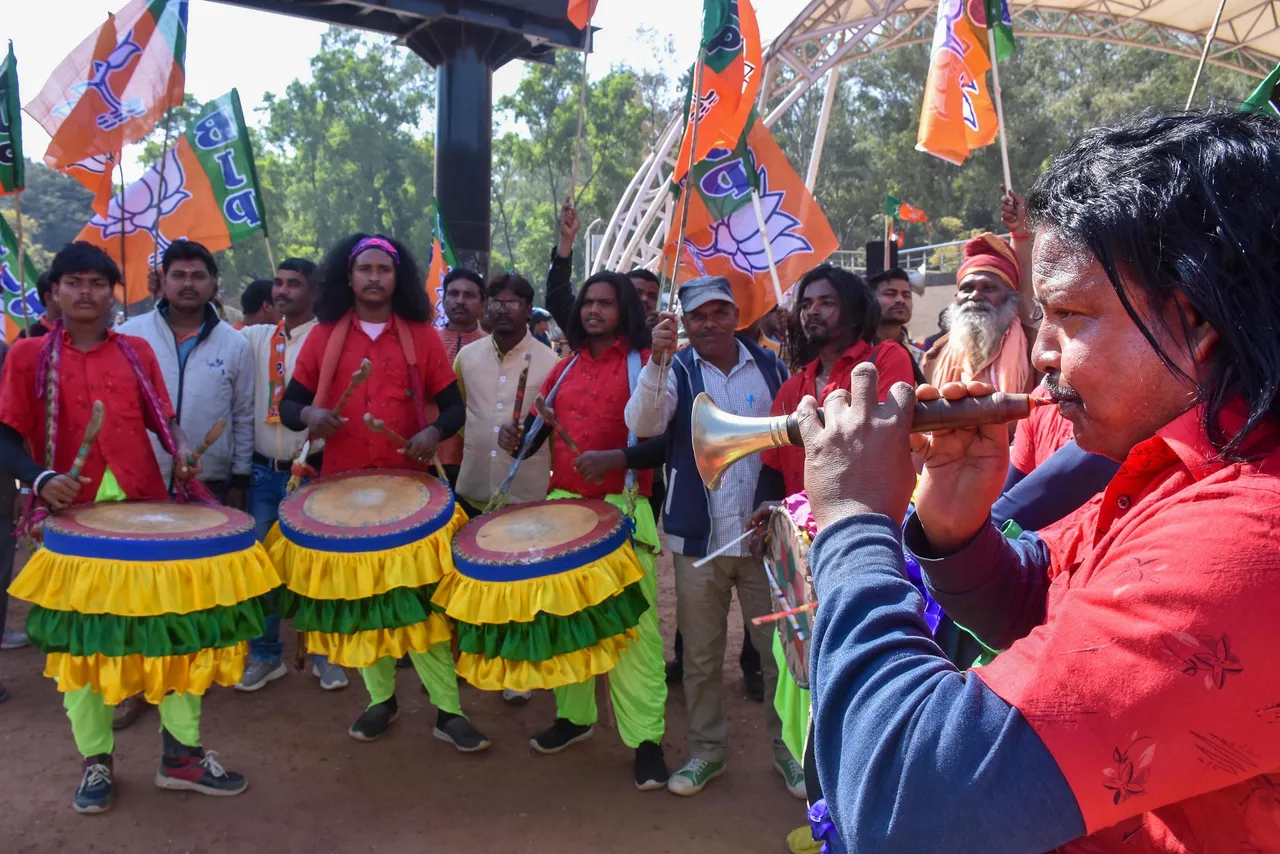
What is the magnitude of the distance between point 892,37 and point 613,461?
16.2 m

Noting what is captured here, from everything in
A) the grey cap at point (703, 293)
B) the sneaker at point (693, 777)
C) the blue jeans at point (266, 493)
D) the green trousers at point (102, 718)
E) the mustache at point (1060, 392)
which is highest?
the grey cap at point (703, 293)

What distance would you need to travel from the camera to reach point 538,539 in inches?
141

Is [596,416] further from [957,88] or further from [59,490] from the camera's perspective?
[957,88]

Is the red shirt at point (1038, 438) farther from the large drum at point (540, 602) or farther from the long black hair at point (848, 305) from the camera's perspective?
the large drum at point (540, 602)

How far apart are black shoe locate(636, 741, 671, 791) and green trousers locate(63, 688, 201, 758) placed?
1.85 metres

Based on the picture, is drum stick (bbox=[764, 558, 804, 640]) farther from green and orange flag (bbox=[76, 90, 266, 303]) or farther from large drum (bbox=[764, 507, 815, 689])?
green and orange flag (bbox=[76, 90, 266, 303])

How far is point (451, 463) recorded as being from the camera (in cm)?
536

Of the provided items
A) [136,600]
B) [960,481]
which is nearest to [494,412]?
[136,600]

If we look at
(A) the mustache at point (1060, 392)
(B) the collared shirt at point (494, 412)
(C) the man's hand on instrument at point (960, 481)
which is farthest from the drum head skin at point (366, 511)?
(A) the mustache at point (1060, 392)

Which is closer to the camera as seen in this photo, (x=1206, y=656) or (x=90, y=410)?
(x=1206, y=656)

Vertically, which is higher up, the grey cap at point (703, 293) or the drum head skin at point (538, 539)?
the grey cap at point (703, 293)

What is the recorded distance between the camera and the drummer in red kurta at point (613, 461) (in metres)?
3.92

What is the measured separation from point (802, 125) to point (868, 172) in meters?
4.88

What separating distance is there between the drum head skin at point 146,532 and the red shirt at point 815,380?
2180 millimetres
